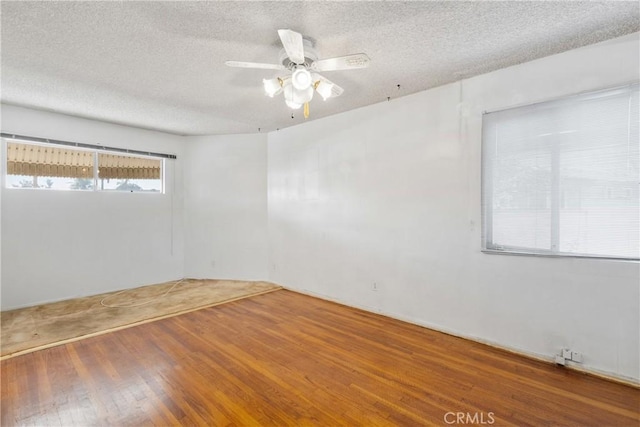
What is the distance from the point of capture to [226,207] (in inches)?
215

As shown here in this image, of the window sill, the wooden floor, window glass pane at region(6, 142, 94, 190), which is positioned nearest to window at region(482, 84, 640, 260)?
the window sill

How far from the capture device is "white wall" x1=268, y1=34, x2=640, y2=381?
2.33 metres

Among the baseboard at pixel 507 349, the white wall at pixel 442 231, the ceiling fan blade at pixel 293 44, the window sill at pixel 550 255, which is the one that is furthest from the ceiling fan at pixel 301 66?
the baseboard at pixel 507 349

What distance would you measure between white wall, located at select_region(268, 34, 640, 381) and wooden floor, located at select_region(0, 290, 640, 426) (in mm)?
340

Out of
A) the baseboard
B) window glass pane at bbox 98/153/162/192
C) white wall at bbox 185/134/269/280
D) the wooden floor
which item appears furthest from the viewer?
white wall at bbox 185/134/269/280

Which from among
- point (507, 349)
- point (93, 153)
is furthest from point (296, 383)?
point (93, 153)

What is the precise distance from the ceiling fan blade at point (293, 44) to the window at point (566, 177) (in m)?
2.05

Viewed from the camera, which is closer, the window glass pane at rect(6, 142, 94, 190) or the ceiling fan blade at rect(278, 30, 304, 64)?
the ceiling fan blade at rect(278, 30, 304, 64)

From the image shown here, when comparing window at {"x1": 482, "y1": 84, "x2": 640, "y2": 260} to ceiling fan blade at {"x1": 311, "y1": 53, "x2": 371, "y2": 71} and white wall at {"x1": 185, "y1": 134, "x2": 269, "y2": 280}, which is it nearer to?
ceiling fan blade at {"x1": 311, "y1": 53, "x2": 371, "y2": 71}

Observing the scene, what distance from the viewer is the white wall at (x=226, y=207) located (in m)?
5.32

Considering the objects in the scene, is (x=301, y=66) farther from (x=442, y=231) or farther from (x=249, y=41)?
(x=442, y=231)

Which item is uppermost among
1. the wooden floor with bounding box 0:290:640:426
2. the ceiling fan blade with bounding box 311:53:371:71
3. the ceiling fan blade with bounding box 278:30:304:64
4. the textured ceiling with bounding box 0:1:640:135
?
the textured ceiling with bounding box 0:1:640:135

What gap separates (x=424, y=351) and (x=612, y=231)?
1.85 metres

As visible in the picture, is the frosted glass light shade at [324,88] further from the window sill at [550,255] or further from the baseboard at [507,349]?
the baseboard at [507,349]
